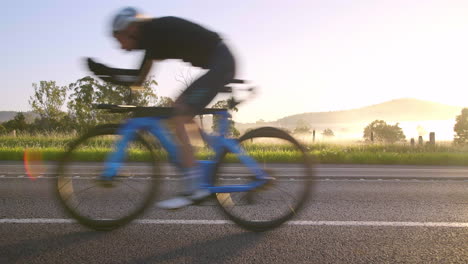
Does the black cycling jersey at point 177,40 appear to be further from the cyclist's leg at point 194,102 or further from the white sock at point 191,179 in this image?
the white sock at point 191,179

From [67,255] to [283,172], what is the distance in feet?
6.32

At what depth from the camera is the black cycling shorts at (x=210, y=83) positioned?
3.65 metres

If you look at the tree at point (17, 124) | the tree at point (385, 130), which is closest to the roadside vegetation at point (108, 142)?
the tree at point (17, 124)

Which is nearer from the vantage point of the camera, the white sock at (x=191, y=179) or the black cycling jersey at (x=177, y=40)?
the black cycling jersey at (x=177, y=40)

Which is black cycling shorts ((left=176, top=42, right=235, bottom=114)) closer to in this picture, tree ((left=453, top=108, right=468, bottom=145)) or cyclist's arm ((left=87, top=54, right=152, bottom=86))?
cyclist's arm ((left=87, top=54, right=152, bottom=86))

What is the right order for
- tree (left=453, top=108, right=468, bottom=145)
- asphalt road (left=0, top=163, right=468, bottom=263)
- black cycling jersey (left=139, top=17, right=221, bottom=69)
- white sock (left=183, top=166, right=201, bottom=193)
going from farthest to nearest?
tree (left=453, top=108, right=468, bottom=145)
white sock (left=183, top=166, right=201, bottom=193)
black cycling jersey (left=139, top=17, right=221, bottom=69)
asphalt road (left=0, top=163, right=468, bottom=263)

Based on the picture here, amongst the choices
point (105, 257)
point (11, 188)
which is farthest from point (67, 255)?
point (11, 188)

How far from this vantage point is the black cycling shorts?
3646 mm

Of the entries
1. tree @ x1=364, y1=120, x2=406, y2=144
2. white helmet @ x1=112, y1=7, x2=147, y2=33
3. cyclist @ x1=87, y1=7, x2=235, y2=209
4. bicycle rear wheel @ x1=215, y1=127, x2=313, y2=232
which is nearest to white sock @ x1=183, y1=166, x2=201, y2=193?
cyclist @ x1=87, y1=7, x2=235, y2=209

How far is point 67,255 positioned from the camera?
293cm

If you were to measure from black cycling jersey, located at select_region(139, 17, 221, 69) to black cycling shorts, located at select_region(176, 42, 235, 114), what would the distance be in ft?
0.29

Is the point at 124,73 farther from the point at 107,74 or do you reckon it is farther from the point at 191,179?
the point at 191,179

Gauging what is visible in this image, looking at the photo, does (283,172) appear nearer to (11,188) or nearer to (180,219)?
(180,219)

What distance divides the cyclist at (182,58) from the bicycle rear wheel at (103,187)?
29 cm
